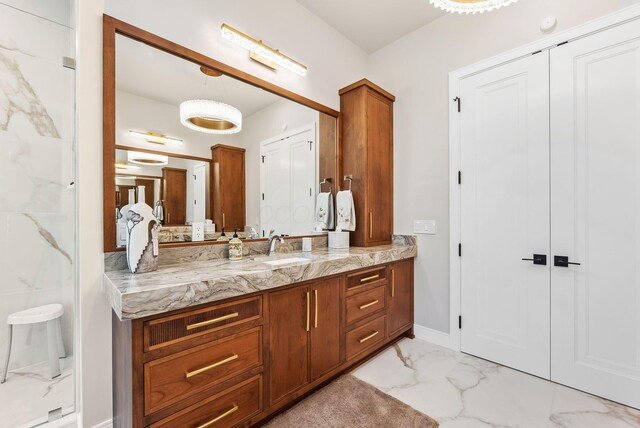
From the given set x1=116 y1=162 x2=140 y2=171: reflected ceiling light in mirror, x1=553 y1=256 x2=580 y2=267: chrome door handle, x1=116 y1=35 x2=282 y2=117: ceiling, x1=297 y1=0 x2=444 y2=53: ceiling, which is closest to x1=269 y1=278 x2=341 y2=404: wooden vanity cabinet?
x1=116 y1=162 x2=140 y2=171: reflected ceiling light in mirror

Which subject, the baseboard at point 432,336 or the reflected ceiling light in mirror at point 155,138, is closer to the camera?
the reflected ceiling light in mirror at point 155,138

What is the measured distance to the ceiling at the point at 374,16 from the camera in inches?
96.3

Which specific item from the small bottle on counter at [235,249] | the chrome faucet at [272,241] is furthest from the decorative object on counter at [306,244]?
the small bottle on counter at [235,249]

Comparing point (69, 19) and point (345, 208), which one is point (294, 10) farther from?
point (345, 208)

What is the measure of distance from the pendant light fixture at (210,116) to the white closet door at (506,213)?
6.43 feet

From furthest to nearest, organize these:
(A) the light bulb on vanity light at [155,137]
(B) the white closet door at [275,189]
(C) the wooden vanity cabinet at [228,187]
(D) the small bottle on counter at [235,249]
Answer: (B) the white closet door at [275,189] → (C) the wooden vanity cabinet at [228,187] → (D) the small bottle on counter at [235,249] → (A) the light bulb on vanity light at [155,137]

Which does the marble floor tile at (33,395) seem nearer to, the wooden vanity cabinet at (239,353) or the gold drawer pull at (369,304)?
the wooden vanity cabinet at (239,353)

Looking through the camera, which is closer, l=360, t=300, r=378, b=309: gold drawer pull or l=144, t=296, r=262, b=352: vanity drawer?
l=144, t=296, r=262, b=352: vanity drawer

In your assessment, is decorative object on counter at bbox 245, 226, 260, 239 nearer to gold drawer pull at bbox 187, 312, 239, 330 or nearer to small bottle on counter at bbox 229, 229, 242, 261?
small bottle on counter at bbox 229, 229, 242, 261

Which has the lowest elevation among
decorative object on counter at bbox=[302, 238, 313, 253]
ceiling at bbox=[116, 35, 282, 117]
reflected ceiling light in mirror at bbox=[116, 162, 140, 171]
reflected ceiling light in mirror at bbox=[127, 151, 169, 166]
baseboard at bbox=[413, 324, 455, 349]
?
baseboard at bbox=[413, 324, 455, 349]

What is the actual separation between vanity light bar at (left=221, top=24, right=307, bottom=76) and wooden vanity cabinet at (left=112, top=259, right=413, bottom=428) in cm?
174

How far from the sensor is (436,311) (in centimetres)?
259

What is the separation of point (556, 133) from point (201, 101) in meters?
2.54

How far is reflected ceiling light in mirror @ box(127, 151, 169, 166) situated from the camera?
160cm
